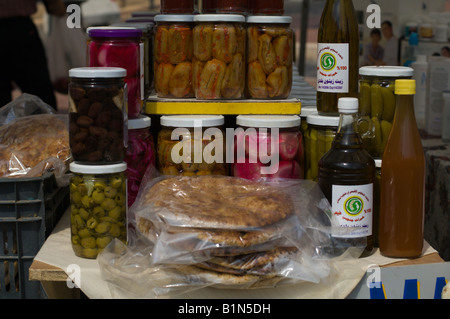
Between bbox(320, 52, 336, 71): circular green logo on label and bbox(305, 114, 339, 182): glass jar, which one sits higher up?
bbox(320, 52, 336, 71): circular green logo on label

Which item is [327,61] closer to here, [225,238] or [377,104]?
[377,104]

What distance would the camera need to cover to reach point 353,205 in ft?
4.85

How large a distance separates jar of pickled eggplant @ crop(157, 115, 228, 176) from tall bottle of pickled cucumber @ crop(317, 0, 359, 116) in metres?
0.29

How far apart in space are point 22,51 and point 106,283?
7.04ft

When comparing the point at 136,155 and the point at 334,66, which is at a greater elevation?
the point at 334,66

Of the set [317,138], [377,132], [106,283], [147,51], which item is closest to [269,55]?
[317,138]

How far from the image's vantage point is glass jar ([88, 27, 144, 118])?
5.33ft

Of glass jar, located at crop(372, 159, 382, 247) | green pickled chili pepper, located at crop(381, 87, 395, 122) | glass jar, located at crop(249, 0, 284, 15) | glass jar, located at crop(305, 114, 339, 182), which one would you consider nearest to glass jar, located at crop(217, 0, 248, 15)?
glass jar, located at crop(249, 0, 284, 15)

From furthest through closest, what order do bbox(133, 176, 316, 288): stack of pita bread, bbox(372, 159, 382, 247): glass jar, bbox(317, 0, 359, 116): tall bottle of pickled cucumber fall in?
bbox(317, 0, 359, 116): tall bottle of pickled cucumber → bbox(372, 159, 382, 247): glass jar → bbox(133, 176, 316, 288): stack of pita bread

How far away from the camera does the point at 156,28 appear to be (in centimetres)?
180

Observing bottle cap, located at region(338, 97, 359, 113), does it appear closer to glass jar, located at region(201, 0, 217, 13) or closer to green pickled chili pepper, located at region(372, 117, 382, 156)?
green pickled chili pepper, located at region(372, 117, 382, 156)
